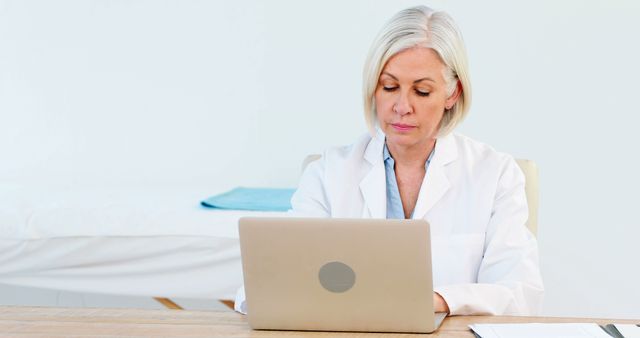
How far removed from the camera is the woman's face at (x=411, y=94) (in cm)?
202

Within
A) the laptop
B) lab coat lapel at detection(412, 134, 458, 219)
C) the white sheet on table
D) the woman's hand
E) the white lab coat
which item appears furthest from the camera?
the white sheet on table

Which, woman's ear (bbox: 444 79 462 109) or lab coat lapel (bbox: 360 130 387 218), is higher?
woman's ear (bbox: 444 79 462 109)

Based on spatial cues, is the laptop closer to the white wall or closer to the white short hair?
the white short hair

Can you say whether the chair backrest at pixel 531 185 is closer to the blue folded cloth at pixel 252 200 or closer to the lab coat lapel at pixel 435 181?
the lab coat lapel at pixel 435 181

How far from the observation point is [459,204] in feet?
6.78

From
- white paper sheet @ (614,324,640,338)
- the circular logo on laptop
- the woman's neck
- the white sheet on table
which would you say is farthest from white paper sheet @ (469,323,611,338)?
the white sheet on table

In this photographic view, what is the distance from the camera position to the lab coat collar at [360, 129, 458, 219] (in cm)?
206

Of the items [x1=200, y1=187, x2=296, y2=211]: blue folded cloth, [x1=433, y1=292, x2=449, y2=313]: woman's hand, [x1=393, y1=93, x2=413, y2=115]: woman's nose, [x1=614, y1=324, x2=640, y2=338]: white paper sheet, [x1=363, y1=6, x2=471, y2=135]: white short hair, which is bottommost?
[x1=614, y1=324, x2=640, y2=338]: white paper sheet

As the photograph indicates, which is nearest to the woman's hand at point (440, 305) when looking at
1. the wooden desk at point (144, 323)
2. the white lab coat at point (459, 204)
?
the wooden desk at point (144, 323)

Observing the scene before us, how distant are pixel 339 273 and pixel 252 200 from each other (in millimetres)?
1886

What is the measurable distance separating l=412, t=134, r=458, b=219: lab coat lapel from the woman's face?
0.07m

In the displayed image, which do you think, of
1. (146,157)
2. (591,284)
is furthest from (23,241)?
(591,284)

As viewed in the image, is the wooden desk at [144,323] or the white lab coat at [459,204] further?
the white lab coat at [459,204]

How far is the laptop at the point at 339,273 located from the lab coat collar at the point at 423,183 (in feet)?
1.98
